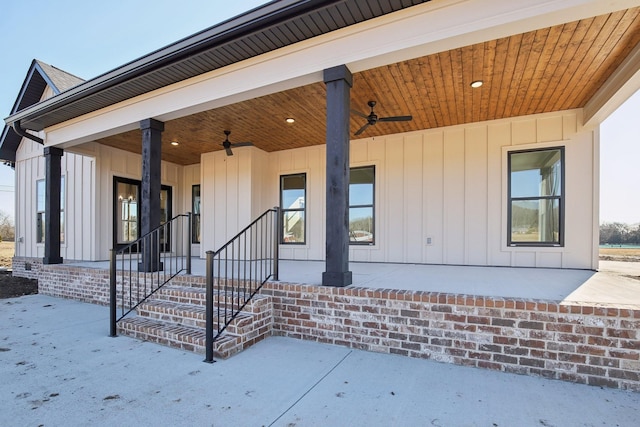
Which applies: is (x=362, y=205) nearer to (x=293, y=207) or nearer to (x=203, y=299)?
(x=293, y=207)

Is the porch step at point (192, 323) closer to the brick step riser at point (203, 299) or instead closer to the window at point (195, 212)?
the brick step riser at point (203, 299)

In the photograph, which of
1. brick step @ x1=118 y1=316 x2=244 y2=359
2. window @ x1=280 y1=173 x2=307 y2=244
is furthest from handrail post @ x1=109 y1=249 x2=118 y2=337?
window @ x1=280 y1=173 x2=307 y2=244

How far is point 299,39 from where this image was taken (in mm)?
3459

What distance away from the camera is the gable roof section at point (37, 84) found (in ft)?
23.4

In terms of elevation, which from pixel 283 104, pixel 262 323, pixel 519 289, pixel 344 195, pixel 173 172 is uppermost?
pixel 283 104

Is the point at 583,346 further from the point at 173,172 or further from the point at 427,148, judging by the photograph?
the point at 173,172

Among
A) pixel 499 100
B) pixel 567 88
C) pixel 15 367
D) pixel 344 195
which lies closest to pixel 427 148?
pixel 499 100

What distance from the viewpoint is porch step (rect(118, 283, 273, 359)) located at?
3105 mm

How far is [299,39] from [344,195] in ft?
5.80

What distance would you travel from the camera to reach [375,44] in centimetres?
319

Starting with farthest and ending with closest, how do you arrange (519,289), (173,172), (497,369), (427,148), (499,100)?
(173,172) → (427,148) → (499,100) → (519,289) → (497,369)

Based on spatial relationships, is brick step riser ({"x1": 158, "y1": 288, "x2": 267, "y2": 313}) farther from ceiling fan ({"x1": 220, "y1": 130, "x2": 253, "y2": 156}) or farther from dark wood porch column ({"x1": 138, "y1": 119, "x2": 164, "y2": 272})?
ceiling fan ({"x1": 220, "y1": 130, "x2": 253, "y2": 156})

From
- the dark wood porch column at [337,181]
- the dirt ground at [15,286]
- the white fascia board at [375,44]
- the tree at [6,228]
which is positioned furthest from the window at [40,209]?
the tree at [6,228]

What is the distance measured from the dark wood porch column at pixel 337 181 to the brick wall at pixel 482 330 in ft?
0.81
